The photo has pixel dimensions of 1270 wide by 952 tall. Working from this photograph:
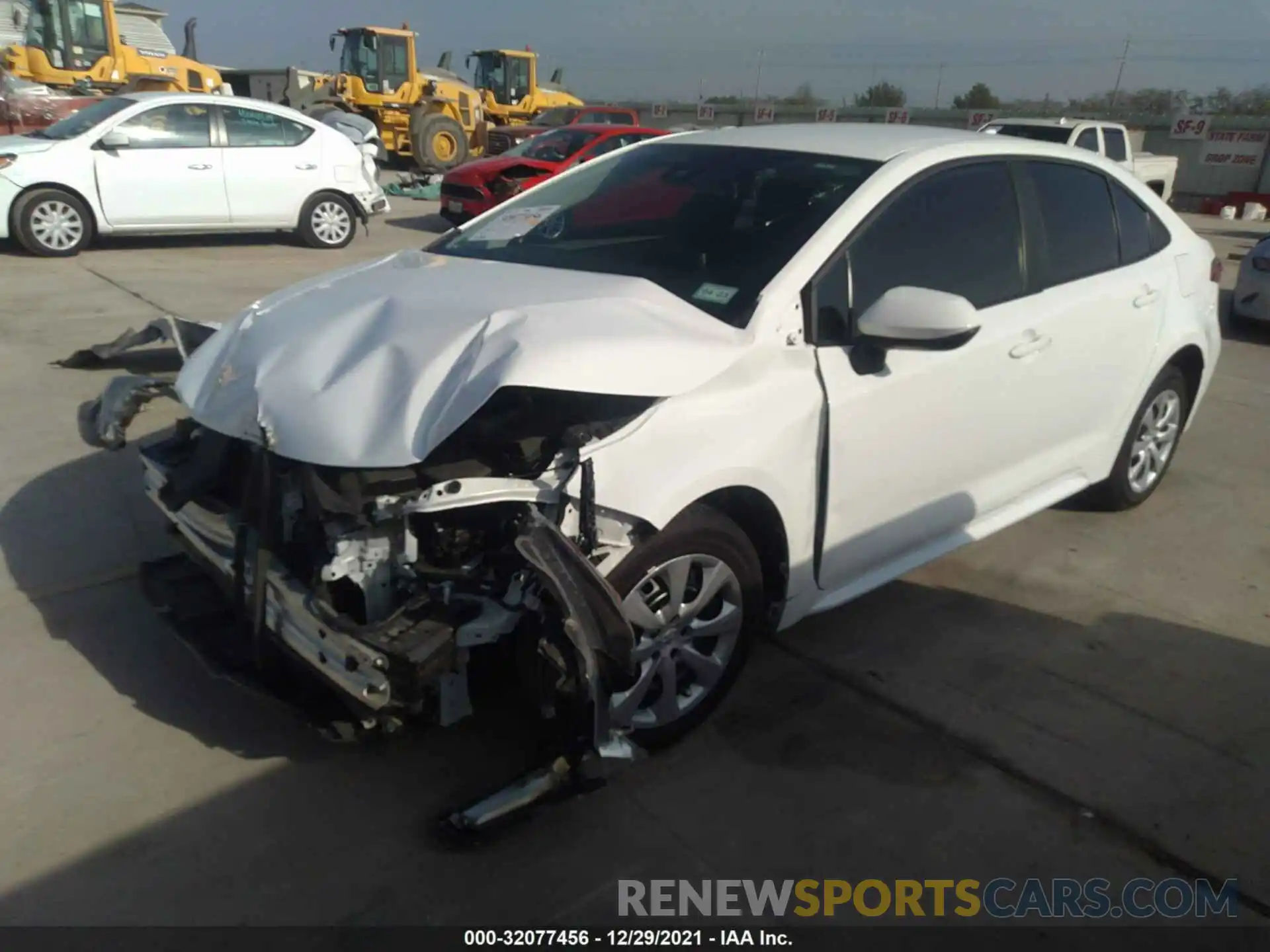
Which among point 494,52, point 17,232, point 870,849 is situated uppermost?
point 494,52

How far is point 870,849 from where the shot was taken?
2799 millimetres

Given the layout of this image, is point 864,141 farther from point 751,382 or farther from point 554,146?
point 554,146

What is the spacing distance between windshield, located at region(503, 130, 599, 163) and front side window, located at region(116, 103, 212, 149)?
470 cm

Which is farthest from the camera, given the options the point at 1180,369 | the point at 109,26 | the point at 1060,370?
the point at 109,26

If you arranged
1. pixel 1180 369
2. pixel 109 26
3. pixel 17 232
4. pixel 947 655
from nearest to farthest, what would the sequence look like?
pixel 947 655, pixel 1180 369, pixel 17 232, pixel 109 26

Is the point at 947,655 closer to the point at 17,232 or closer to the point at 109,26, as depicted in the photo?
the point at 17,232

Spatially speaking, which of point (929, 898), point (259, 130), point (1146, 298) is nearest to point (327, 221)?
point (259, 130)

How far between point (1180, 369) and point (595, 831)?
3.80 m

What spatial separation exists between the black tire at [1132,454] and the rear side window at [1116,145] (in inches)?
475

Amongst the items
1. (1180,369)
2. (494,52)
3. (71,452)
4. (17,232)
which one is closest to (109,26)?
(494,52)

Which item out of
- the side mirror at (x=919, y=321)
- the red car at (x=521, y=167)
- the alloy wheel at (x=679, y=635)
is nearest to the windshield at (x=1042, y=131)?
the red car at (x=521, y=167)

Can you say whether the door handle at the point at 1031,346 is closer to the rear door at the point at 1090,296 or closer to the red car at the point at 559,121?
the rear door at the point at 1090,296

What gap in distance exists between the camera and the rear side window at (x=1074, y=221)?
13.3 feet

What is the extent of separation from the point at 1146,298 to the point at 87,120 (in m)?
10.4
